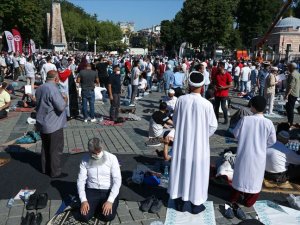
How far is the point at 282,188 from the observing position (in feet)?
20.0

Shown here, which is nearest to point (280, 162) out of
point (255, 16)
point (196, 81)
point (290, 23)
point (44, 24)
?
point (196, 81)

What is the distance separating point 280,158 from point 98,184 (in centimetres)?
323

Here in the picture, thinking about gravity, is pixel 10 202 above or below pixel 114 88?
below

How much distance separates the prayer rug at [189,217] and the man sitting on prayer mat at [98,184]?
813 millimetres

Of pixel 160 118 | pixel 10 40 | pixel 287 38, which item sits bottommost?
pixel 160 118

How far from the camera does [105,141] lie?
9117mm

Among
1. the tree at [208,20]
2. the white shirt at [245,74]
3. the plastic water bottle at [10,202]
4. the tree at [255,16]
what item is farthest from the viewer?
the tree at [255,16]

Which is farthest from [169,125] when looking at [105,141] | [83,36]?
[83,36]

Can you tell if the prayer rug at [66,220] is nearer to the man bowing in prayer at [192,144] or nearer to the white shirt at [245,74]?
the man bowing in prayer at [192,144]

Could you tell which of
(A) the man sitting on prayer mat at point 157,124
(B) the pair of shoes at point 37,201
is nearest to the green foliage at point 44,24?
(A) the man sitting on prayer mat at point 157,124

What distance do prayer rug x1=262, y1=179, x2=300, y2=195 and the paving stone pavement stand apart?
838 millimetres

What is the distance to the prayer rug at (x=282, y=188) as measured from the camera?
19.8 ft

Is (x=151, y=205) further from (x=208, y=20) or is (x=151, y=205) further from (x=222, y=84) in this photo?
(x=208, y=20)

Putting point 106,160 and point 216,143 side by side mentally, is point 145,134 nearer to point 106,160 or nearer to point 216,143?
point 216,143
